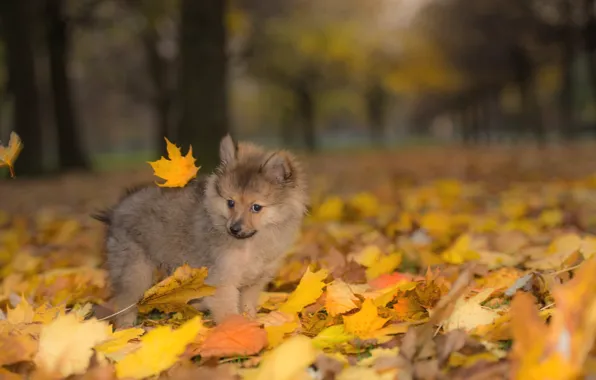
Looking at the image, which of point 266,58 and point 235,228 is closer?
point 235,228

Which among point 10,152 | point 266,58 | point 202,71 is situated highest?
point 266,58

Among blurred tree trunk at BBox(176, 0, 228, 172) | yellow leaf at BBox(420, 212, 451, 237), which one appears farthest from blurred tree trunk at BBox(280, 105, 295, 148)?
yellow leaf at BBox(420, 212, 451, 237)

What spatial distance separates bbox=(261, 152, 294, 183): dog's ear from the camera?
3705 mm

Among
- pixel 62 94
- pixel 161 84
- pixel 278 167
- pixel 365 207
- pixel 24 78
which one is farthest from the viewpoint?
pixel 161 84

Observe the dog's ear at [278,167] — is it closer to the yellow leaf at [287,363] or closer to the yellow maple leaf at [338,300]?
the yellow maple leaf at [338,300]

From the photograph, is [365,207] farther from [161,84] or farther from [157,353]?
[161,84]

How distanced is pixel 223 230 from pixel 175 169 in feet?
1.50

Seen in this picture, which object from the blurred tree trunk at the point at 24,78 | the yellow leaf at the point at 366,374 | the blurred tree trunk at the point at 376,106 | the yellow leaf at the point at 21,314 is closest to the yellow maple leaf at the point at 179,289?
the yellow leaf at the point at 21,314

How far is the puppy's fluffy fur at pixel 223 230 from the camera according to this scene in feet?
11.7

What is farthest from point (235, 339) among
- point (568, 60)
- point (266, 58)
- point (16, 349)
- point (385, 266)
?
point (266, 58)

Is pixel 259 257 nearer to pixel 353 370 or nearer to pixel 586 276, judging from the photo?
pixel 353 370

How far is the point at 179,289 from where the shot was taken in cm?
316

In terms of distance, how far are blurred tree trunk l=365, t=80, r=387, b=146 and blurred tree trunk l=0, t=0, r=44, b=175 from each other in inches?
1340

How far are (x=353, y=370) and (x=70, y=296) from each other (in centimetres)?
217
